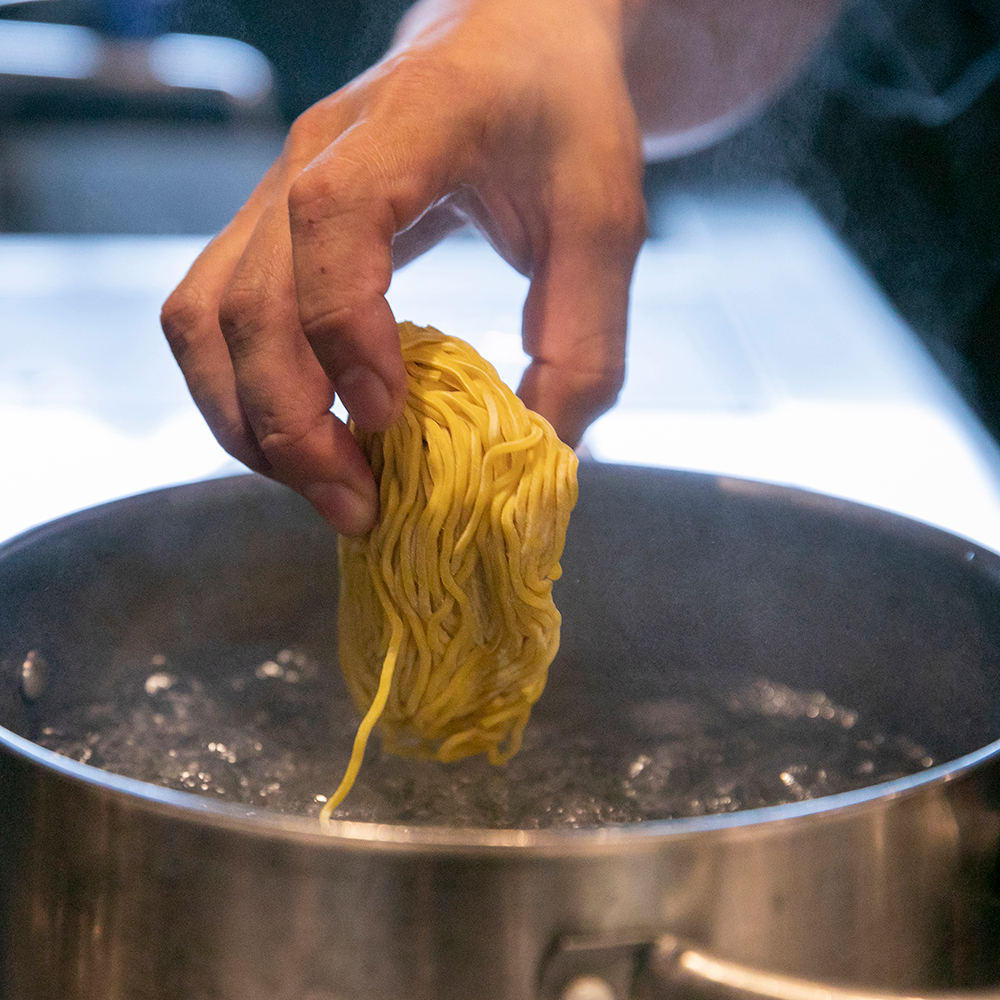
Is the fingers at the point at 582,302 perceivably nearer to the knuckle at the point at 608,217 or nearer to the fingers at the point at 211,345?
the knuckle at the point at 608,217

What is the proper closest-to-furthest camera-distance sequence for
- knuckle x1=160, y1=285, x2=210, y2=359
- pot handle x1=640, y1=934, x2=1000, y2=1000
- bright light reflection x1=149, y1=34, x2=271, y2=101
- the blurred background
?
pot handle x1=640, y1=934, x2=1000, y2=1000 < knuckle x1=160, y1=285, x2=210, y2=359 < the blurred background < bright light reflection x1=149, y1=34, x2=271, y2=101

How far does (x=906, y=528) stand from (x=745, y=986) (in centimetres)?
43

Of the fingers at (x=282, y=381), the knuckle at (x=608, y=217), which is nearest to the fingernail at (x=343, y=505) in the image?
the fingers at (x=282, y=381)

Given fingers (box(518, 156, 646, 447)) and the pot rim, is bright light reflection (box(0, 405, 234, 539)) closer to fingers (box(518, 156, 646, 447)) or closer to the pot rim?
fingers (box(518, 156, 646, 447))

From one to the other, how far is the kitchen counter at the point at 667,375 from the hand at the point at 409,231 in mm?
313

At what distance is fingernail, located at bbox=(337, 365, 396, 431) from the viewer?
1.99ft

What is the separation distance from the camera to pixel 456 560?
0.69 meters

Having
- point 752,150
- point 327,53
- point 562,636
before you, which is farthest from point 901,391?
point 327,53

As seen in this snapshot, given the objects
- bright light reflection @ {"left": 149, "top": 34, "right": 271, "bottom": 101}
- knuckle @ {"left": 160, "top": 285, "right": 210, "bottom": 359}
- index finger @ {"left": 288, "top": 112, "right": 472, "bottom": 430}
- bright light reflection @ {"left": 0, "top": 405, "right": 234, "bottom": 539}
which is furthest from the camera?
bright light reflection @ {"left": 149, "top": 34, "right": 271, "bottom": 101}

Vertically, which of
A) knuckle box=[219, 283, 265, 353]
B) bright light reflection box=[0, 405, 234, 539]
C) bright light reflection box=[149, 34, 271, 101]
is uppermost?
bright light reflection box=[149, 34, 271, 101]

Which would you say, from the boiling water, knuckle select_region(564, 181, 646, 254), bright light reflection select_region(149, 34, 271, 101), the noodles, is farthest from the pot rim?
bright light reflection select_region(149, 34, 271, 101)

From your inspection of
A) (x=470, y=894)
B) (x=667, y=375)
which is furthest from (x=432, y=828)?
(x=667, y=375)

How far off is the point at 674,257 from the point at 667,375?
0.63 meters

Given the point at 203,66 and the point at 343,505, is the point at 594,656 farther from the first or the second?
the point at 203,66
